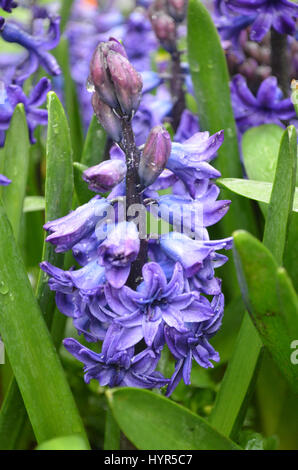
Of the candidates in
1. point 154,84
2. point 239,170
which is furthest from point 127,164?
point 154,84

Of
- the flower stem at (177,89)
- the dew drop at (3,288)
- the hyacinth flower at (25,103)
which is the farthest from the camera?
the flower stem at (177,89)

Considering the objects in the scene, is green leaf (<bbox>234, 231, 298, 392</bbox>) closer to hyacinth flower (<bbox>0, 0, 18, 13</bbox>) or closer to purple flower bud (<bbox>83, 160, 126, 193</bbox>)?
purple flower bud (<bbox>83, 160, 126, 193</bbox>)

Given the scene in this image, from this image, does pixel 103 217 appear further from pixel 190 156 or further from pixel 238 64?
pixel 238 64

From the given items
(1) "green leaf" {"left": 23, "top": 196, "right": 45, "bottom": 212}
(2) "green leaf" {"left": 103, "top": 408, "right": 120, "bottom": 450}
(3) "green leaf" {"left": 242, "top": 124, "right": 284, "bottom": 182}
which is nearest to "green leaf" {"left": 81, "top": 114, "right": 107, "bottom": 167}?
(1) "green leaf" {"left": 23, "top": 196, "right": 45, "bottom": 212}

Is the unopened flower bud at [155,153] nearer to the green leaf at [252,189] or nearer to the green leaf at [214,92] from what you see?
the green leaf at [252,189]

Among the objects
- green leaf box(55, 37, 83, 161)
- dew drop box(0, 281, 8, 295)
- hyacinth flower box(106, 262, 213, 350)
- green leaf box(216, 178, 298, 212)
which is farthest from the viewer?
green leaf box(55, 37, 83, 161)

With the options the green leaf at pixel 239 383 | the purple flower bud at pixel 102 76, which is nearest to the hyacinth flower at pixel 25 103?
the purple flower bud at pixel 102 76
